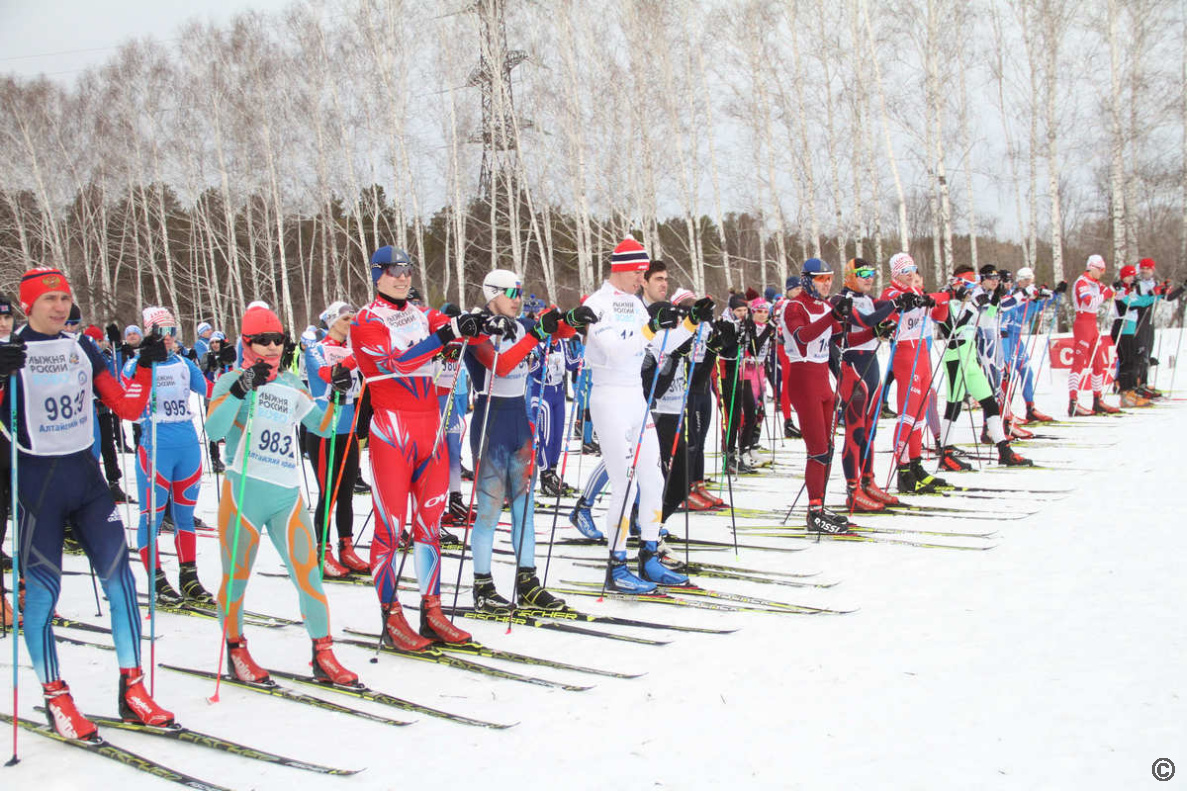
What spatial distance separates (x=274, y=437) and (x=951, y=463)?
7.34 meters

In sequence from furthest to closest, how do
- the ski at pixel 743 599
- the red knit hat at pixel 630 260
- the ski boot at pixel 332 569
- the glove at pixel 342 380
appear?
the ski boot at pixel 332 569 < the red knit hat at pixel 630 260 < the ski at pixel 743 599 < the glove at pixel 342 380

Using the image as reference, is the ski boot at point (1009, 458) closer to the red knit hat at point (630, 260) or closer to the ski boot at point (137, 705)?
the red knit hat at point (630, 260)

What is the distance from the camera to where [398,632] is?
186 inches

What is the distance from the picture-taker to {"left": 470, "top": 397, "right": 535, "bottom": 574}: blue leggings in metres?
5.21

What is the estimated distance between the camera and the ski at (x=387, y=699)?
12.4 ft

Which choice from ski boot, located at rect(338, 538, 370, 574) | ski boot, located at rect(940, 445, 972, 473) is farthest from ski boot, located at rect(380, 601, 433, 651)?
ski boot, located at rect(940, 445, 972, 473)

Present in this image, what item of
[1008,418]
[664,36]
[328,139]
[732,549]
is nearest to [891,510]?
[732,549]

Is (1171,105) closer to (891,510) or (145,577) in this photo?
(891,510)

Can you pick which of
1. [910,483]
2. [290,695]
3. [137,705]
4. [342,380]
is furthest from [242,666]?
[910,483]

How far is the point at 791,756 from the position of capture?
329cm

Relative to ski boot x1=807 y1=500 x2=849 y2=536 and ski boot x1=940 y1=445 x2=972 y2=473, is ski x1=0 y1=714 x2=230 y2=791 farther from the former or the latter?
ski boot x1=940 y1=445 x2=972 y2=473

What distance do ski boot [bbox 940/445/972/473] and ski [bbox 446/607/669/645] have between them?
5.56 m

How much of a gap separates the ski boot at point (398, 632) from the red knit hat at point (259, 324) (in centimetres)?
157

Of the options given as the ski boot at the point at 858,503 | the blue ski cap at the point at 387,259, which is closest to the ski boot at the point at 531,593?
the blue ski cap at the point at 387,259
